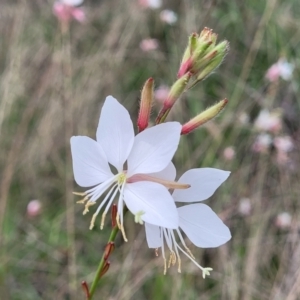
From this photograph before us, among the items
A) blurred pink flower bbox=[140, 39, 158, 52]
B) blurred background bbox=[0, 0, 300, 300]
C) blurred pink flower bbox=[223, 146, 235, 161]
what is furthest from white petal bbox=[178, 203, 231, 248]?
blurred pink flower bbox=[140, 39, 158, 52]

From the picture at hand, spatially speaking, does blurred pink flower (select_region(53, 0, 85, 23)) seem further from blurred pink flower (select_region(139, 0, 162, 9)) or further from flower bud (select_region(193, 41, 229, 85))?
flower bud (select_region(193, 41, 229, 85))

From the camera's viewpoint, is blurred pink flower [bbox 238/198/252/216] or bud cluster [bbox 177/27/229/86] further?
blurred pink flower [bbox 238/198/252/216]

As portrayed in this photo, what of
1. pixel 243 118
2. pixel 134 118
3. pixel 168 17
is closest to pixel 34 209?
pixel 134 118

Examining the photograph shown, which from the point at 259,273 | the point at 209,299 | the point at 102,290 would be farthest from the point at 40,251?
the point at 259,273

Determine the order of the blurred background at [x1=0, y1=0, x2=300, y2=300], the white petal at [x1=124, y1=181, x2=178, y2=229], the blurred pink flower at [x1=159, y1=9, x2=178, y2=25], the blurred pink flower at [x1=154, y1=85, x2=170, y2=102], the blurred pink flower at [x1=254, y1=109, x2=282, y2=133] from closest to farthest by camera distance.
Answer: the white petal at [x1=124, y1=181, x2=178, y2=229] < the blurred background at [x1=0, y1=0, x2=300, y2=300] < the blurred pink flower at [x1=254, y1=109, x2=282, y2=133] < the blurred pink flower at [x1=154, y1=85, x2=170, y2=102] < the blurred pink flower at [x1=159, y1=9, x2=178, y2=25]

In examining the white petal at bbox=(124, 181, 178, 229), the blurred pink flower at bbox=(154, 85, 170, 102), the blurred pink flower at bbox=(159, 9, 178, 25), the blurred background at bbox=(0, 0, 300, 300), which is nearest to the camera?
the white petal at bbox=(124, 181, 178, 229)

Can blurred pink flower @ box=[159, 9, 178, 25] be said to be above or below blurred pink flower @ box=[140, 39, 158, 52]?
above

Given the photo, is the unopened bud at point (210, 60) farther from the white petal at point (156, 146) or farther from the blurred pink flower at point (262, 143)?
the blurred pink flower at point (262, 143)
